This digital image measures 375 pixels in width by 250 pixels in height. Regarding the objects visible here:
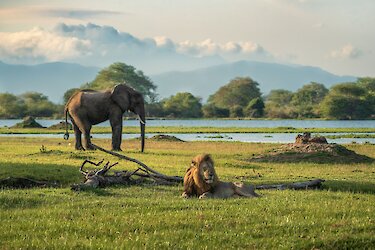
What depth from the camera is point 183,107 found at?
546 feet

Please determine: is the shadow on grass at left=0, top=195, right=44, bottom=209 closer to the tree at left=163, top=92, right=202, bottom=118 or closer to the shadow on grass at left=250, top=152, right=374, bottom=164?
the shadow on grass at left=250, top=152, right=374, bottom=164

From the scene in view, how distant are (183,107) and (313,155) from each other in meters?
133

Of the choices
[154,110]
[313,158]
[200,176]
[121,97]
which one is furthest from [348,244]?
[154,110]

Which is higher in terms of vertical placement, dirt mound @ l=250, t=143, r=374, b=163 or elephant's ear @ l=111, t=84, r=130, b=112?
elephant's ear @ l=111, t=84, r=130, b=112

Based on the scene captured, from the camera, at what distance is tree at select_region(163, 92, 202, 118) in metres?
166

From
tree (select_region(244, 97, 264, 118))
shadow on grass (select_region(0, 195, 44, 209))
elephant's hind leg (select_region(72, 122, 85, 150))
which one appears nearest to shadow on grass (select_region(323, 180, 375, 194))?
shadow on grass (select_region(0, 195, 44, 209))

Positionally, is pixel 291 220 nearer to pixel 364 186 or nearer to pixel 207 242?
pixel 207 242

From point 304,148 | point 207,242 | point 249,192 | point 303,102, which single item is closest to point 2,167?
point 249,192

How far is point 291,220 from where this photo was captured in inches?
504

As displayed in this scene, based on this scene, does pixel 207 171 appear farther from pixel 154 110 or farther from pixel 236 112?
pixel 154 110

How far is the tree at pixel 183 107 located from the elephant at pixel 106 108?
126100 mm

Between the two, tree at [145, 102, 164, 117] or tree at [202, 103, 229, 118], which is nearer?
tree at [202, 103, 229, 118]

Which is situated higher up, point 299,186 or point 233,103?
point 233,103

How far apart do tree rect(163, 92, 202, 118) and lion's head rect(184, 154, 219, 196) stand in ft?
486
